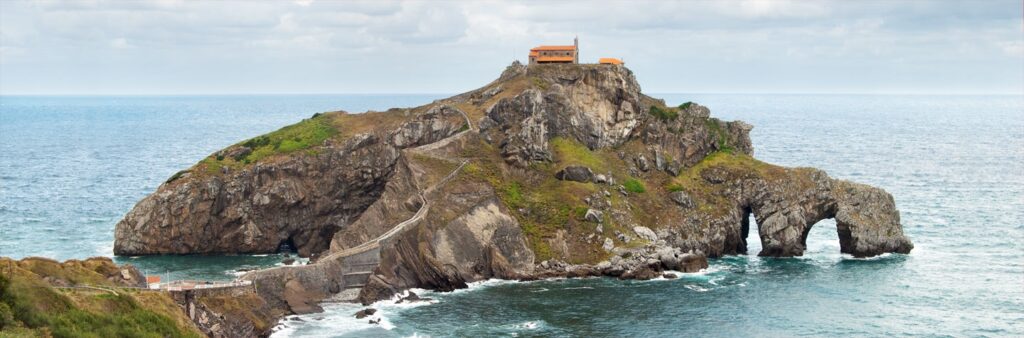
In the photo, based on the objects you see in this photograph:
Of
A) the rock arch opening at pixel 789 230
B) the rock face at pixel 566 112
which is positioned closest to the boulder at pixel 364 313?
the rock face at pixel 566 112

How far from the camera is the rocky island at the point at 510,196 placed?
4658 inches

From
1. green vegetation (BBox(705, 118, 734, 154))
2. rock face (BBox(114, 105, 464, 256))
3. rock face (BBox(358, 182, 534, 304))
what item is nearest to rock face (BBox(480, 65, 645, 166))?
rock face (BBox(114, 105, 464, 256))

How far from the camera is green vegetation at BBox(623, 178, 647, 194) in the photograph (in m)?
134

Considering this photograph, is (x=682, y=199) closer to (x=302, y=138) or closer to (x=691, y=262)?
(x=691, y=262)

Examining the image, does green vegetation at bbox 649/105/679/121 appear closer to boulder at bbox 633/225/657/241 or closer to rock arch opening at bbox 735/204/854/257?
rock arch opening at bbox 735/204/854/257

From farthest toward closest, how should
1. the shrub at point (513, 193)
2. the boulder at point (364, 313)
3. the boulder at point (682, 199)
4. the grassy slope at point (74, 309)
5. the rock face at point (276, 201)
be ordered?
the boulder at point (682, 199) < the rock face at point (276, 201) < the shrub at point (513, 193) < the boulder at point (364, 313) < the grassy slope at point (74, 309)

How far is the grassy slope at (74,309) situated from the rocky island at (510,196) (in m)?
25.3

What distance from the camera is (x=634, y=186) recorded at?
443ft

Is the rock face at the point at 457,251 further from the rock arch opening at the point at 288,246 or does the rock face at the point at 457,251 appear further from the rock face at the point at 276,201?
the rock arch opening at the point at 288,246

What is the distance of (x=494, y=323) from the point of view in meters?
98.6

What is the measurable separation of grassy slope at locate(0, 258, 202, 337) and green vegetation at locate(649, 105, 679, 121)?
76651mm

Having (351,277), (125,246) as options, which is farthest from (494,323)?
(125,246)

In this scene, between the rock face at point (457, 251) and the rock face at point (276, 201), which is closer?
the rock face at point (457, 251)

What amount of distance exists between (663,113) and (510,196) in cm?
3010
